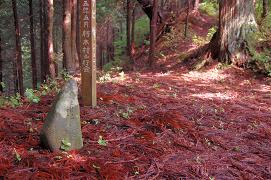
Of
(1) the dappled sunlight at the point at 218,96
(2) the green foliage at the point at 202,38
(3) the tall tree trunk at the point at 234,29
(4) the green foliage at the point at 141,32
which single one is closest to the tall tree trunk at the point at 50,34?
(3) the tall tree trunk at the point at 234,29

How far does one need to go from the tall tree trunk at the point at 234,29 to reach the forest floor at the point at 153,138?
3.13 metres

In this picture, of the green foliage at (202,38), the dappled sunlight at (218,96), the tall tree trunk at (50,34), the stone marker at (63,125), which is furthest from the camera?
the green foliage at (202,38)

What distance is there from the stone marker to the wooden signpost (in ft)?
5.80

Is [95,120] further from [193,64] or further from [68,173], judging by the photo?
[193,64]

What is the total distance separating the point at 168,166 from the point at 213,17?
55.3ft

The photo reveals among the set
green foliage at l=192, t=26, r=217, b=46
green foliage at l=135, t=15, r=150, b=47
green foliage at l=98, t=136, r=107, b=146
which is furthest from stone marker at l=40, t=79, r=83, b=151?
green foliage at l=135, t=15, r=150, b=47

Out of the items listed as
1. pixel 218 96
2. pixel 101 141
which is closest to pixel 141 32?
pixel 218 96

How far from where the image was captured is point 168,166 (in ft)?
13.4

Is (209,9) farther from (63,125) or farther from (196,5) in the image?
(63,125)

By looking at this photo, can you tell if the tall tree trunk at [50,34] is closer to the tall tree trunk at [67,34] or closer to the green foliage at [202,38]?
the tall tree trunk at [67,34]

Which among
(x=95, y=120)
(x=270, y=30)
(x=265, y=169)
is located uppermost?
(x=270, y=30)

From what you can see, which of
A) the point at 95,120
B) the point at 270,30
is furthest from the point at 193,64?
the point at 95,120

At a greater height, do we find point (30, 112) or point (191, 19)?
point (191, 19)

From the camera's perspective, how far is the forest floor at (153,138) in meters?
3.88
